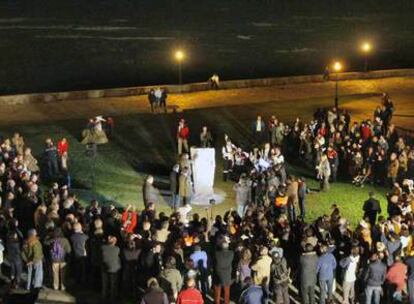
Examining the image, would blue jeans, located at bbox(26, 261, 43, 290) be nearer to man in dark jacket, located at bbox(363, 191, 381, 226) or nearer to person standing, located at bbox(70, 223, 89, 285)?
person standing, located at bbox(70, 223, 89, 285)

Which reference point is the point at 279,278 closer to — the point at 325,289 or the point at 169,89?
the point at 325,289

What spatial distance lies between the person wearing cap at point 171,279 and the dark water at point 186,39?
37014mm

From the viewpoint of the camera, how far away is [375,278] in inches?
541

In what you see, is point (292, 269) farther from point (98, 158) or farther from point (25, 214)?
point (98, 158)

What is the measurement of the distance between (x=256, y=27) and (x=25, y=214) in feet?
219

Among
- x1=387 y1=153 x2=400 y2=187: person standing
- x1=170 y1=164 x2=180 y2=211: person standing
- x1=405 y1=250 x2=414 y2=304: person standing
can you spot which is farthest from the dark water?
x1=405 y1=250 x2=414 y2=304: person standing

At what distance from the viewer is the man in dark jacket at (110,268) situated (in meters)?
14.0

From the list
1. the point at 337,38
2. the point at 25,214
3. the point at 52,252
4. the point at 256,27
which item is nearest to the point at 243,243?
the point at 52,252

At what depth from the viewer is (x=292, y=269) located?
1534 cm

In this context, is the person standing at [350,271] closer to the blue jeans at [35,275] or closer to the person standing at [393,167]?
the blue jeans at [35,275]

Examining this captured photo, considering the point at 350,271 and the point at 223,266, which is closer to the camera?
Result: the point at 223,266

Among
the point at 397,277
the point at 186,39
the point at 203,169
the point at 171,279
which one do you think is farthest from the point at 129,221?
the point at 186,39

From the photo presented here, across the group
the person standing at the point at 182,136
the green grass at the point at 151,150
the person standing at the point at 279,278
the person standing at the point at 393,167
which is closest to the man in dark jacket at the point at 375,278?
the person standing at the point at 279,278

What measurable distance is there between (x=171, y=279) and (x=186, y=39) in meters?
61.8
